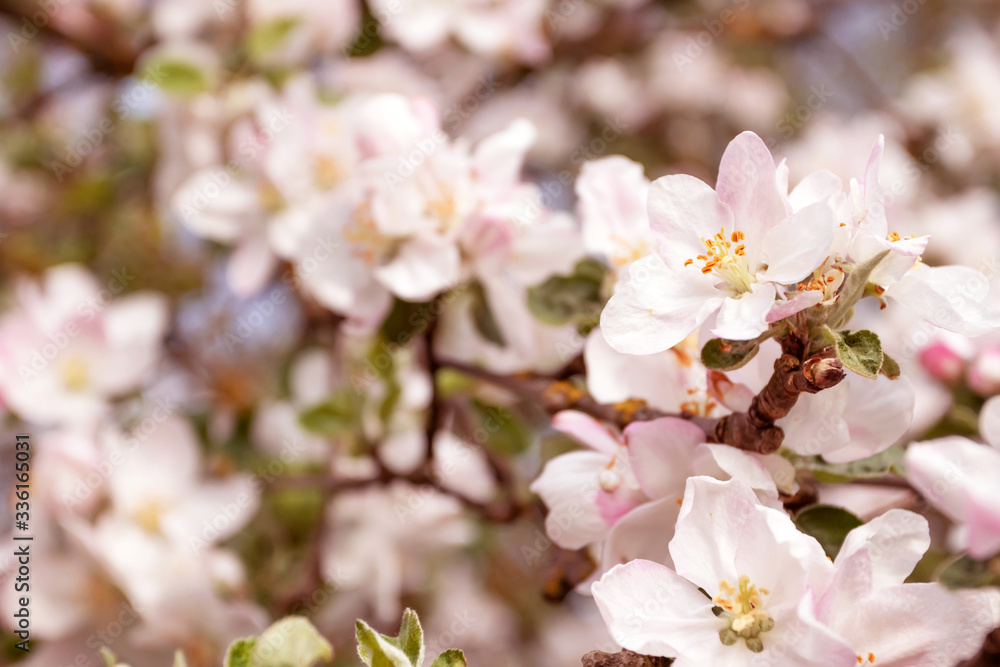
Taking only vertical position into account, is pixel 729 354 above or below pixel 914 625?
above

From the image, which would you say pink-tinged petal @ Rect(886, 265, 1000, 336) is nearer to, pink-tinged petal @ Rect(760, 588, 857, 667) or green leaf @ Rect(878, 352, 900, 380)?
green leaf @ Rect(878, 352, 900, 380)

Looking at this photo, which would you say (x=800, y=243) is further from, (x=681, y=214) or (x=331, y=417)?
(x=331, y=417)

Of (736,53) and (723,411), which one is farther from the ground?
(723,411)

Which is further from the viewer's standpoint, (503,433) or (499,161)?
(503,433)

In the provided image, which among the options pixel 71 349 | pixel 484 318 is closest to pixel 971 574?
pixel 484 318

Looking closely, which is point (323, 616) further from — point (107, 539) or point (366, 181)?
point (366, 181)

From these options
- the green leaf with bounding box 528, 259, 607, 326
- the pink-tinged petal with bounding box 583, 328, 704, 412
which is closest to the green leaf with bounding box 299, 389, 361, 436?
the green leaf with bounding box 528, 259, 607, 326

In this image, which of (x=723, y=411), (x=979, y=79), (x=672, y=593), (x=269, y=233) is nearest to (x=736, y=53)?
(x=979, y=79)
